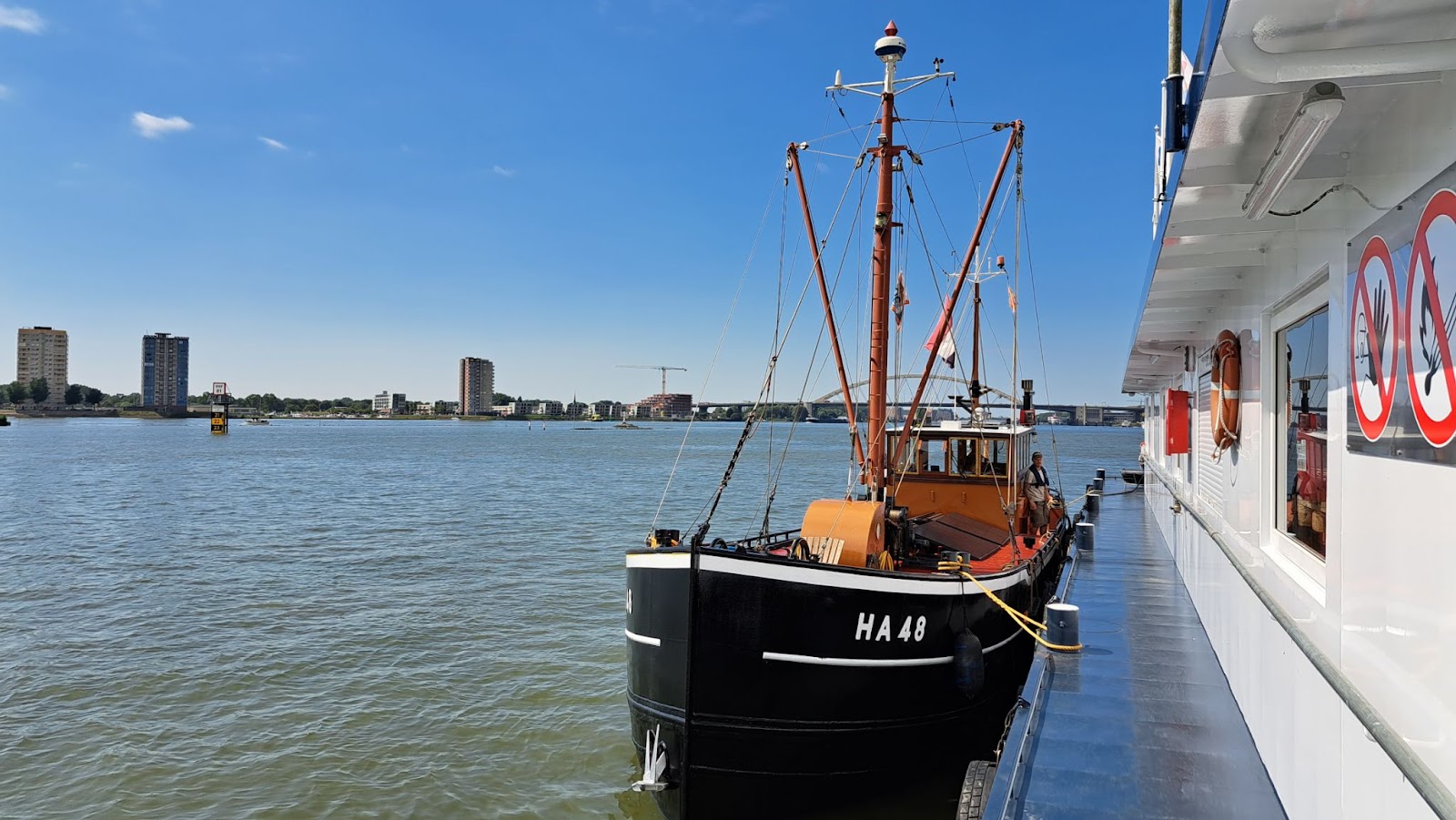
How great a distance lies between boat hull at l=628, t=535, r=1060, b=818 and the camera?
750cm

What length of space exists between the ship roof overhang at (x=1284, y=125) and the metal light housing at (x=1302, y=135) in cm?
7

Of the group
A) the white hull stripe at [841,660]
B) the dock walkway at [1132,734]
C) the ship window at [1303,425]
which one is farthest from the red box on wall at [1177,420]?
the ship window at [1303,425]

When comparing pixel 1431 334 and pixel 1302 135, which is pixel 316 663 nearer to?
pixel 1302 135

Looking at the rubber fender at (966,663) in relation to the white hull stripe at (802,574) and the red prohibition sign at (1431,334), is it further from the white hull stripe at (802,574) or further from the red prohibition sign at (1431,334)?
the red prohibition sign at (1431,334)

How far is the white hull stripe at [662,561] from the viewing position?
7.64 meters

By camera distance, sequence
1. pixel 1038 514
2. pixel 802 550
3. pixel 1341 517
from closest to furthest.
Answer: pixel 1341 517 → pixel 802 550 → pixel 1038 514

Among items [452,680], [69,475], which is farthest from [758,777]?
[69,475]

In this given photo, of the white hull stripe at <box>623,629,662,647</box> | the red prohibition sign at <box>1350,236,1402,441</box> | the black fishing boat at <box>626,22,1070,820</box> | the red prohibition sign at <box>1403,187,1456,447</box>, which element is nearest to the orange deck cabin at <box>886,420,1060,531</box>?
the black fishing boat at <box>626,22,1070,820</box>

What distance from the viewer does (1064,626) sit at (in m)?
8.63

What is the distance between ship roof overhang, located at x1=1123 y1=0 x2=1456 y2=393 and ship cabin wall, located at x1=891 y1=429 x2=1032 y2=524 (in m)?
7.53

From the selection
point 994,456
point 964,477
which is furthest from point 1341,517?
point 994,456

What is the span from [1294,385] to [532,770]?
353 inches

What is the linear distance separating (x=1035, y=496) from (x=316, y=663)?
12.6 m

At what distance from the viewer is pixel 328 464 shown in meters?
62.5
